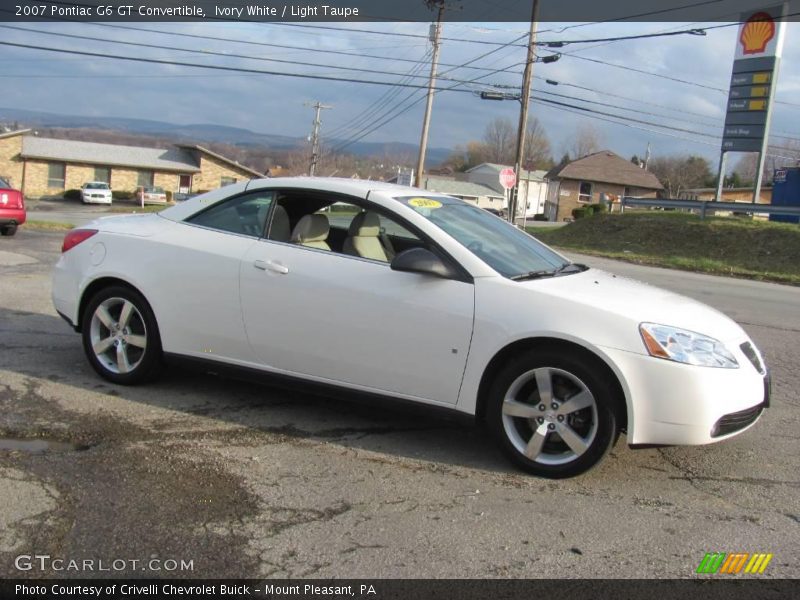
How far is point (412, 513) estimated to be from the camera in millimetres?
3426

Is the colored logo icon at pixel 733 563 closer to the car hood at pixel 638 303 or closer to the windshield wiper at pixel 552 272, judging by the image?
the car hood at pixel 638 303

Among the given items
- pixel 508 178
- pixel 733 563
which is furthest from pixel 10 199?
pixel 508 178

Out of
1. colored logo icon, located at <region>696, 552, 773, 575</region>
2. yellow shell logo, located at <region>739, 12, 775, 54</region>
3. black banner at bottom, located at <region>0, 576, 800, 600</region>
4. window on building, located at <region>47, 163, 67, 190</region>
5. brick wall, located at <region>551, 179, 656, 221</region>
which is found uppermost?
yellow shell logo, located at <region>739, 12, 775, 54</region>

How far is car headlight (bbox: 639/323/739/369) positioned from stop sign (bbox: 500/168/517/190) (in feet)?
77.1

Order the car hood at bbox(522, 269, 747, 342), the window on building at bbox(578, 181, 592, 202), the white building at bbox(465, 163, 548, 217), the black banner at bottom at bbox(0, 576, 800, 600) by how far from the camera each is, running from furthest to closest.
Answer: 1. the white building at bbox(465, 163, 548, 217)
2. the window on building at bbox(578, 181, 592, 202)
3. the car hood at bbox(522, 269, 747, 342)
4. the black banner at bottom at bbox(0, 576, 800, 600)

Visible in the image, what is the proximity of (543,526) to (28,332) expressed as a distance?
207 inches

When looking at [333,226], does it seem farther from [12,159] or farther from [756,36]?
[12,159]

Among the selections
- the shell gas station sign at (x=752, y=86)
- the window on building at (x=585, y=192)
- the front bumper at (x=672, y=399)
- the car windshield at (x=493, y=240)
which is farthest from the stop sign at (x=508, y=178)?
the window on building at (x=585, y=192)

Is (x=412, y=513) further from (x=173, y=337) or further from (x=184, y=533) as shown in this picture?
(x=173, y=337)

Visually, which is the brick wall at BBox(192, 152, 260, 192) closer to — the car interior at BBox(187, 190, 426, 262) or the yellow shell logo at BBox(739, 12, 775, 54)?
the yellow shell logo at BBox(739, 12, 775, 54)

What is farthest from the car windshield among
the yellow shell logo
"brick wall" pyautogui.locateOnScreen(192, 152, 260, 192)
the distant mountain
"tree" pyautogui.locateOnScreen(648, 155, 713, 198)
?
"tree" pyautogui.locateOnScreen(648, 155, 713, 198)

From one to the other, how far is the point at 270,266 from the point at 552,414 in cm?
195

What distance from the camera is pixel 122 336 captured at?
5.05m

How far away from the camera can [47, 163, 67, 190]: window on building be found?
63156 millimetres
